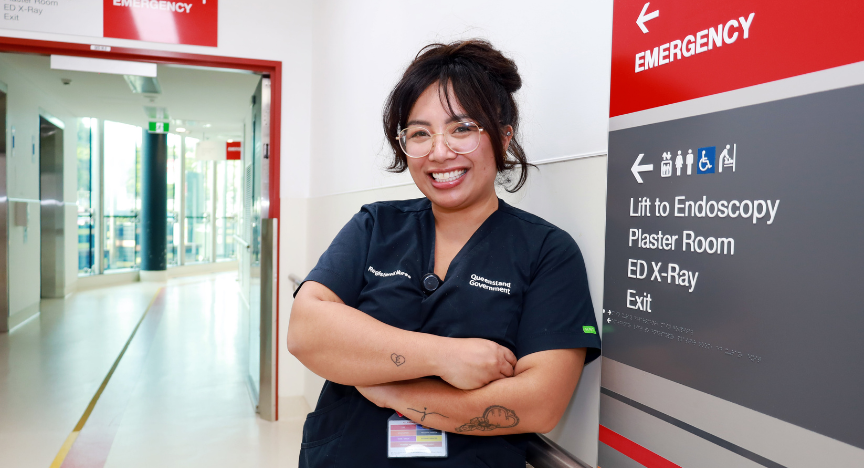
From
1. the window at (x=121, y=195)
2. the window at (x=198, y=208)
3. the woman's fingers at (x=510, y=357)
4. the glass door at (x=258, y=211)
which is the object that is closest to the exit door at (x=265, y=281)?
the glass door at (x=258, y=211)

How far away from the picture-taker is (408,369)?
1.03 m

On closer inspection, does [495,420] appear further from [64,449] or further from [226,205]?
[226,205]

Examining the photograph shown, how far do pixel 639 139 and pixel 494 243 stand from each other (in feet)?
1.19

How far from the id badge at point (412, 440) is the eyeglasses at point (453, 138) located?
0.57 meters

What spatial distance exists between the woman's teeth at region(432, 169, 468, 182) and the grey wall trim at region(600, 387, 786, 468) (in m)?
0.54

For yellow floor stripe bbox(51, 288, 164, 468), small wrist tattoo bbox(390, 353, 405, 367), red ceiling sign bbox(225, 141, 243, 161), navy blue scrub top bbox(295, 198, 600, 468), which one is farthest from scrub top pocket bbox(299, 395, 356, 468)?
red ceiling sign bbox(225, 141, 243, 161)

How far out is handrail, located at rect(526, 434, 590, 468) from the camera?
1.04 metres

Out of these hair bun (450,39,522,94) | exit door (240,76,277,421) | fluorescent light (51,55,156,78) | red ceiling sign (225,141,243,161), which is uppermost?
red ceiling sign (225,141,243,161)

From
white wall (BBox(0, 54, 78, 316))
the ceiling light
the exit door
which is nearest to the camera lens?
the exit door

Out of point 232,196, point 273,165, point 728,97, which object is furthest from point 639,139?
point 232,196

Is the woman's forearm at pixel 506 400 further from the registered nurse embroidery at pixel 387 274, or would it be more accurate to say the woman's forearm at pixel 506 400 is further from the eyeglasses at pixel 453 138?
the eyeglasses at pixel 453 138

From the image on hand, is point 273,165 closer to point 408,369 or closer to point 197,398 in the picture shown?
point 197,398

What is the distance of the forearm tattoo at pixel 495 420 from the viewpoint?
1006 millimetres

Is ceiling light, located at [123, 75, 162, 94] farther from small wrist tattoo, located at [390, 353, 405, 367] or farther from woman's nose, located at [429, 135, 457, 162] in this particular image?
small wrist tattoo, located at [390, 353, 405, 367]
